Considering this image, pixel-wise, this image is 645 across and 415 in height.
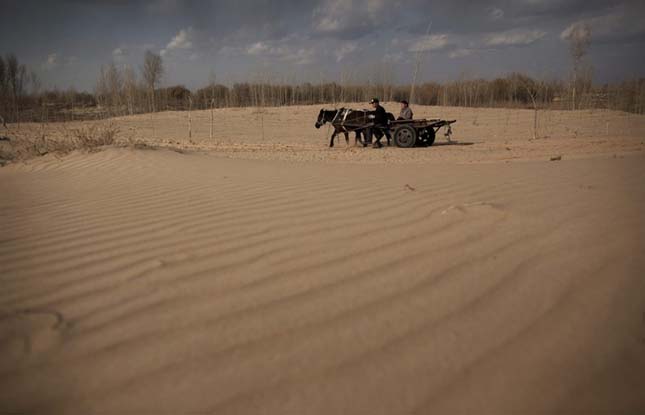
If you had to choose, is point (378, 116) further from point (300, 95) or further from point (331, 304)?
point (300, 95)

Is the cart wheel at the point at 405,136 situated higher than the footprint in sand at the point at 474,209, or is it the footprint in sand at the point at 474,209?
Answer: the cart wheel at the point at 405,136

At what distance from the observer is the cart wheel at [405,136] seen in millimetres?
9781

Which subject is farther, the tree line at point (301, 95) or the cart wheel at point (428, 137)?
the tree line at point (301, 95)

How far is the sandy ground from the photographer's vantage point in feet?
3.94

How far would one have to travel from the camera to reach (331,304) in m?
1.67

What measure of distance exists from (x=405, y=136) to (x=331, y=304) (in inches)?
345

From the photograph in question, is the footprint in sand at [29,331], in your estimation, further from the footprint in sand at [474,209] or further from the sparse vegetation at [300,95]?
the sparse vegetation at [300,95]

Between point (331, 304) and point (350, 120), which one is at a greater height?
point (350, 120)

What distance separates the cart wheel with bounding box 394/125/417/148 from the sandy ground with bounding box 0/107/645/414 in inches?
260

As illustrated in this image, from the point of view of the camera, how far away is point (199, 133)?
16.7m

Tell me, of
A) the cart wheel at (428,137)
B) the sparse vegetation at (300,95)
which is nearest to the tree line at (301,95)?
the sparse vegetation at (300,95)

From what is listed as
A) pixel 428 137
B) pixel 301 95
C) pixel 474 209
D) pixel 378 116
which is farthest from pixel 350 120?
pixel 301 95

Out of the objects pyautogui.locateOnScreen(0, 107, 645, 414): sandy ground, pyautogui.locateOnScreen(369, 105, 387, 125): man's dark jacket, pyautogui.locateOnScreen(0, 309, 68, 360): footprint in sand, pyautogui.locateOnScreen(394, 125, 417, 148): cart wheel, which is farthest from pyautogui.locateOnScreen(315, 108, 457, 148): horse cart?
pyautogui.locateOnScreen(0, 309, 68, 360): footprint in sand

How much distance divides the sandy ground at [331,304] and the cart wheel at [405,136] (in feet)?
21.6
